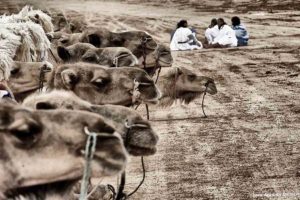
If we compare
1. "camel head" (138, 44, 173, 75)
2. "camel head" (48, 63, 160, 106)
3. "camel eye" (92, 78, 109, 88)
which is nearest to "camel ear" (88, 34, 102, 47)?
"camel head" (138, 44, 173, 75)

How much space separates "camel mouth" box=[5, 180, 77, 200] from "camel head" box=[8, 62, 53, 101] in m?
3.32

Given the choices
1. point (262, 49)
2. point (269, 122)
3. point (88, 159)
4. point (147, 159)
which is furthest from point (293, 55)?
point (88, 159)

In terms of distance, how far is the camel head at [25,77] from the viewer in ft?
22.3

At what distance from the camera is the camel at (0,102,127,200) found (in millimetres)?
3348

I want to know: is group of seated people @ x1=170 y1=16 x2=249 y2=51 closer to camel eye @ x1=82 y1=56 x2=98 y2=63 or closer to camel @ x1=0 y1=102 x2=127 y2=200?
camel eye @ x1=82 y1=56 x2=98 y2=63

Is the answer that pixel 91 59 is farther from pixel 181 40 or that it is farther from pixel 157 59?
pixel 181 40

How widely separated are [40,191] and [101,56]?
392cm

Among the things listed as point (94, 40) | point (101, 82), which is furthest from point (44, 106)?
point (94, 40)

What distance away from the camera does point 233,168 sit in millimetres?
7832

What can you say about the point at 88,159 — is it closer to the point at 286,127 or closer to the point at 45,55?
the point at 45,55

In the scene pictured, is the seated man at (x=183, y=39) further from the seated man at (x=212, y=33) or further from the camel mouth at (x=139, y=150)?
the camel mouth at (x=139, y=150)

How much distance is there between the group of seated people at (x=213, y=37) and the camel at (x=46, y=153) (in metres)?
14.6

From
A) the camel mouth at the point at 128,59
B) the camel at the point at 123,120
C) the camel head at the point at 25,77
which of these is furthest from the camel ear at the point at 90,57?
the camel at the point at 123,120

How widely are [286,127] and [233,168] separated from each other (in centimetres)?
195
